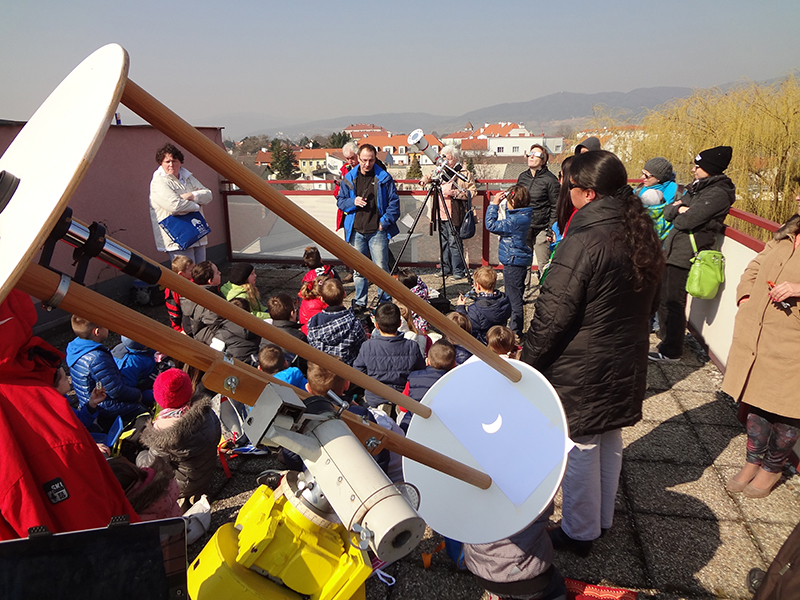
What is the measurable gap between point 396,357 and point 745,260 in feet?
10.1

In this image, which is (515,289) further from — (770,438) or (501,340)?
(770,438)

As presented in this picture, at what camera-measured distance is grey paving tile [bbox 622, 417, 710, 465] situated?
345 cm

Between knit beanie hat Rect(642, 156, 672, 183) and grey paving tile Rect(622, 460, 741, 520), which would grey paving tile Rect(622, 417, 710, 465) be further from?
knit beanie hat Rect(642, 156, 672, 183)

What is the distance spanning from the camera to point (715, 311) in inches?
193

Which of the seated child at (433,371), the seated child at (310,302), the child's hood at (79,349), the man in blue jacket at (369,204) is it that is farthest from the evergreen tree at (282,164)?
the seated child at (433,371)

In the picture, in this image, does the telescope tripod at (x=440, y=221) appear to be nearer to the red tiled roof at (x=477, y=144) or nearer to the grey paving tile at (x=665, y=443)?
the grey paving tile at (x=665, y=443)

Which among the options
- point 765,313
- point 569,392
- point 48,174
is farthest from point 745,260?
point 48,174

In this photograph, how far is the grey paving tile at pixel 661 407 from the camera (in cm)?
393

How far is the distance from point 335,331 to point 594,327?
7.09 feet

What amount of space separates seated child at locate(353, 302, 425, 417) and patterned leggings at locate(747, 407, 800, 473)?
200 centimetres

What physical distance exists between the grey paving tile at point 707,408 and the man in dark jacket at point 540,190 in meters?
2.44

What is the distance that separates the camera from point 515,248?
5.39 metres

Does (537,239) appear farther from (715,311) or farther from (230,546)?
(230,546)

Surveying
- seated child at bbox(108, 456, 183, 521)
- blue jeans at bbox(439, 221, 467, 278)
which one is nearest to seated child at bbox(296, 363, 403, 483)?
seated child at bbox(108, 456, 183, 521)
